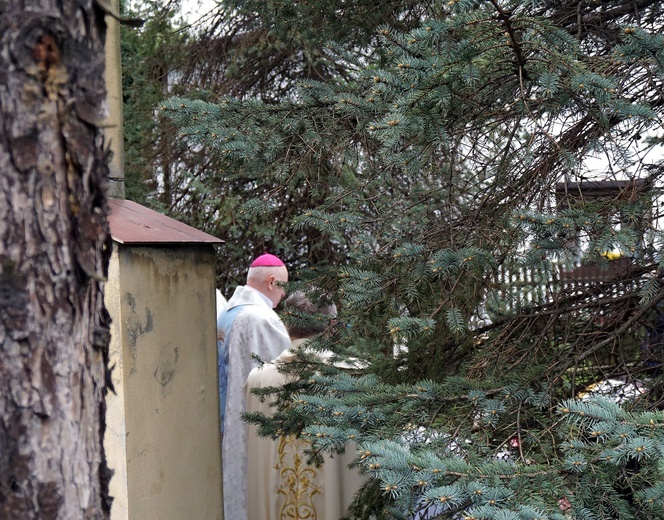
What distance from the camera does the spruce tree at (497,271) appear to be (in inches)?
93.0

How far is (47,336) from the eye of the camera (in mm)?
1485

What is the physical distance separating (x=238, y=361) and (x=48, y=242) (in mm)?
4285

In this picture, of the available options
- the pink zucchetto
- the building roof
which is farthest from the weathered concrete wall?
the pink zucchetto

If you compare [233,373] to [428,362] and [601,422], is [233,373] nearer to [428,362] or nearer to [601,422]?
[428,362]

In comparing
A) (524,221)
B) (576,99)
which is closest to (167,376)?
(524,221)

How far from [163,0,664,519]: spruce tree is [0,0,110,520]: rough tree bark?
96 cm

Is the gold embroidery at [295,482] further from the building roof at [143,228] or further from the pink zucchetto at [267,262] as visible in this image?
the pink zucchetto at [267,262]

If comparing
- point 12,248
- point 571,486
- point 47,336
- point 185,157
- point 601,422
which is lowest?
point 571,486

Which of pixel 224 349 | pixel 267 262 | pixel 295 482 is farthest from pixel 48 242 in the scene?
pixel 267 262

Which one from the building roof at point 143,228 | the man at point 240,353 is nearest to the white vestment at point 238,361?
the man at point 240,353

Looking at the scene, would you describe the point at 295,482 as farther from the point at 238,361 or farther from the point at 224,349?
the point at 224,349

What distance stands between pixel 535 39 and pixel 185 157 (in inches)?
224

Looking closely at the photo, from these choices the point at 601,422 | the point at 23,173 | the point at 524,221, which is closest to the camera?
the point at 23,173

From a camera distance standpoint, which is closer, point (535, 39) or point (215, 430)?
point (535, 39)
